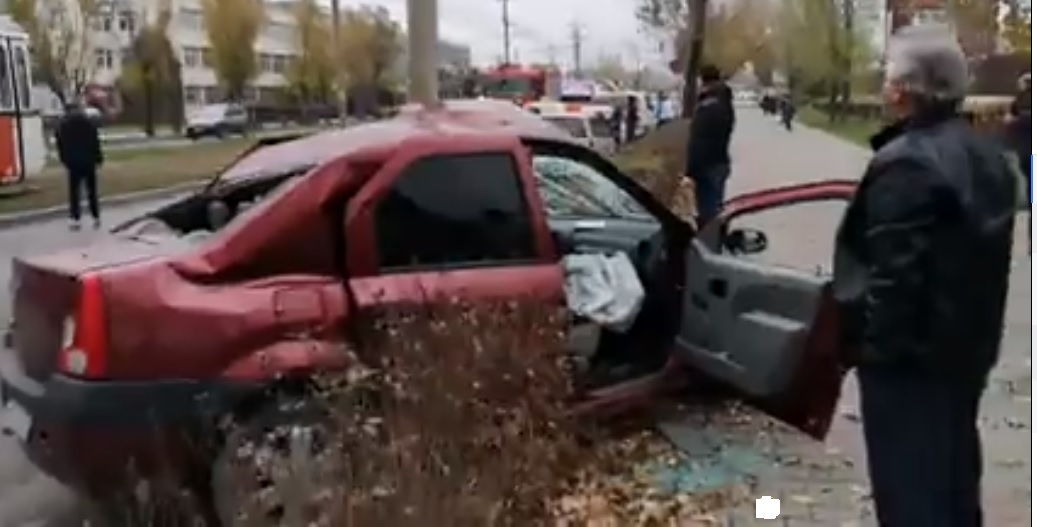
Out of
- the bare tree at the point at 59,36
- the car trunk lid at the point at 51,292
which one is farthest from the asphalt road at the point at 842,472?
the bare tree at the point at 59,36

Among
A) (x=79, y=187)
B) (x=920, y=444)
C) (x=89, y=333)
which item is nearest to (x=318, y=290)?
(x=89, y=333)

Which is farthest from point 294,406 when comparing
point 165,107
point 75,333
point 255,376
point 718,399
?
point 165,107

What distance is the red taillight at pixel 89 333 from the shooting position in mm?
5977

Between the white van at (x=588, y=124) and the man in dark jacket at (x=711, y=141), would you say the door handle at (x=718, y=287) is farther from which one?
the white van at (x=588, y=124)

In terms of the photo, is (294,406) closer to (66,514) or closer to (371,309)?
(371,309)

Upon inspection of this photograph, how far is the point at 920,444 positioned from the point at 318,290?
255 centimetres

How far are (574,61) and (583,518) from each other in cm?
12697

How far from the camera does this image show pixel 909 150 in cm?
432

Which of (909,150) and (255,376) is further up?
(909,150)

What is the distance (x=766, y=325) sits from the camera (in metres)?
6.40

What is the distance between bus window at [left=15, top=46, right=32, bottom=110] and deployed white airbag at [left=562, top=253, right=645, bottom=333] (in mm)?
21929

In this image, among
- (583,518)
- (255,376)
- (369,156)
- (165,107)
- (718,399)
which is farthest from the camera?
(165,107)

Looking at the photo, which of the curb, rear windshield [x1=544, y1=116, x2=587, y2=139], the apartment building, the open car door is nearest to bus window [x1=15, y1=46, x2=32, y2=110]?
the curb

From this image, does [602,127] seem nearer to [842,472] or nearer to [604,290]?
[604,290]
